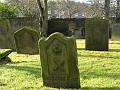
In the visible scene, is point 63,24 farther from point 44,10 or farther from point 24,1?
point 24,1

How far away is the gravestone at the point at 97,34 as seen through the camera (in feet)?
56.1

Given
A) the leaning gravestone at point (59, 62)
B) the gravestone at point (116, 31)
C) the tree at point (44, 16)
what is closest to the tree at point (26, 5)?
the tree at point (44, 16)

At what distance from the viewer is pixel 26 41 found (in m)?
17.0

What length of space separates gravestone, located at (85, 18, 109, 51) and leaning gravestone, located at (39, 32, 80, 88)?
9.07m

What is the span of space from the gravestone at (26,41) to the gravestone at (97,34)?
8.28ft

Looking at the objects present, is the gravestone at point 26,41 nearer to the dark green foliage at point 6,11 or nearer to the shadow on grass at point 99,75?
the shadow on grass at point 99,75

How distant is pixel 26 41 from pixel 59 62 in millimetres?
8968

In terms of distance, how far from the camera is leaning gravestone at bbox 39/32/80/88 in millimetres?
8055

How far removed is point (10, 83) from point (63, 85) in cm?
146

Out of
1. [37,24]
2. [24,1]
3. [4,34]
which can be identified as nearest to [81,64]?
[4,34]

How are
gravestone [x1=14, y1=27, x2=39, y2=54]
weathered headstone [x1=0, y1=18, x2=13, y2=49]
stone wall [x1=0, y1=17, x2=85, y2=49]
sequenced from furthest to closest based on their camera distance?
stone wall [x1=0, y1=17, x2=85, y2=49], weathered headstone [x1=0, y1=18, x2=13, y2=49], gravestone [x1=14, y1=27, x2=39, y2=54]

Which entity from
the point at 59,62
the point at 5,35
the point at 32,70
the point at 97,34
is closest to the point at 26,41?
the point at 5,35

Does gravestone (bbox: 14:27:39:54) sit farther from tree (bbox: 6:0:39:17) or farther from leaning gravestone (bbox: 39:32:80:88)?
tree (bbox: 6:0:39:17)

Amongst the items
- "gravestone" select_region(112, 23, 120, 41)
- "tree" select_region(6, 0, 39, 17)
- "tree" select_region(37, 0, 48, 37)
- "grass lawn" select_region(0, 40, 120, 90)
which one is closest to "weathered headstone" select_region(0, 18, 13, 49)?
"tree" select_region(37, 0, 48, 37)
